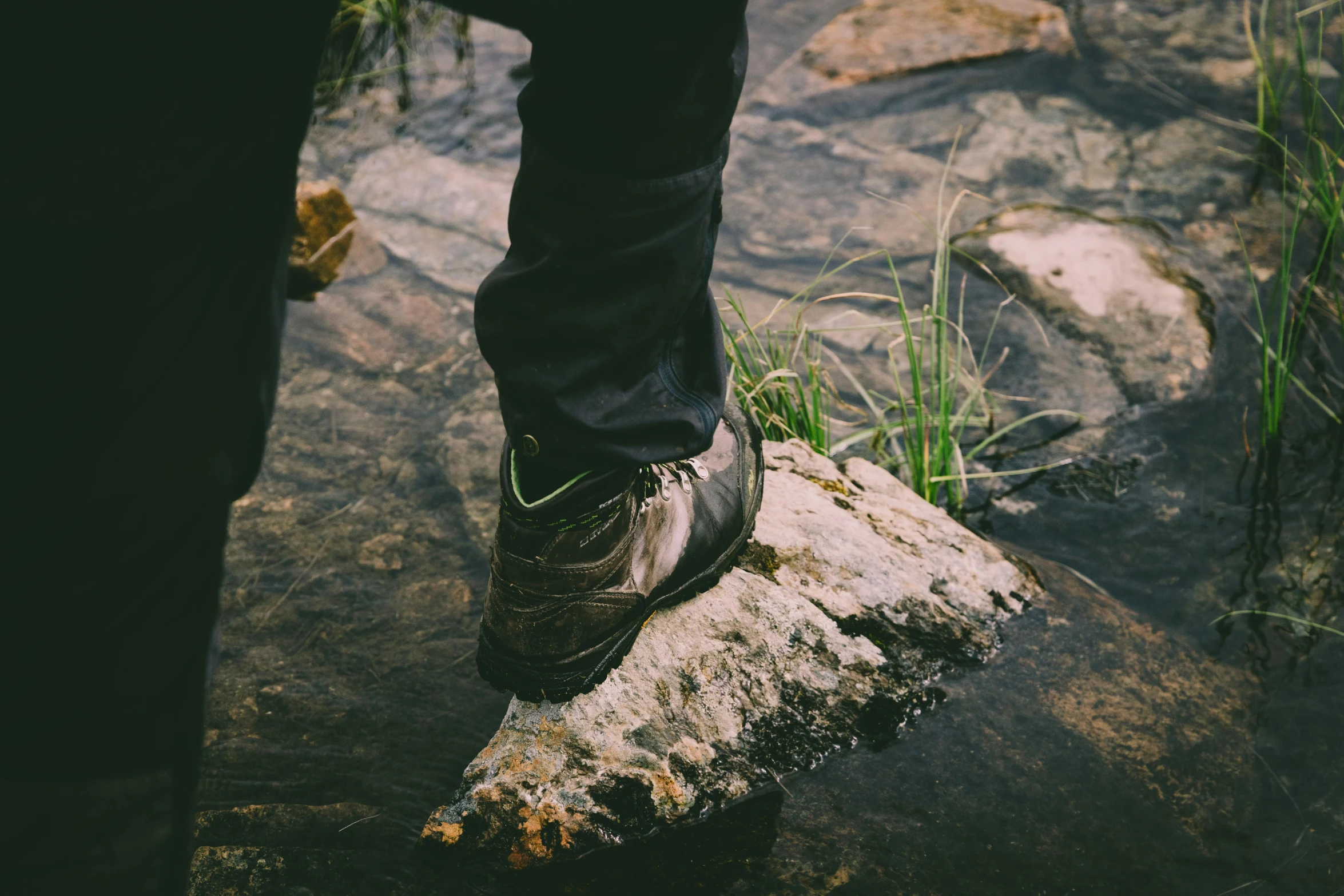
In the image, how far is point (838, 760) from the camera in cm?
164

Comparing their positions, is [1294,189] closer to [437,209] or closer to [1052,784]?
[1052,784]

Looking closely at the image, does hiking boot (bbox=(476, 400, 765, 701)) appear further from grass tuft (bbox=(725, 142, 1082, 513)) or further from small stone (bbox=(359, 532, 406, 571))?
small stone (bbox=(359, 532, 406, 571))

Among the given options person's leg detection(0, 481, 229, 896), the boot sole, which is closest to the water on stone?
the boot sole

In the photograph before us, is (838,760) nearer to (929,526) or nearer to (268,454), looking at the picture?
(929,526)

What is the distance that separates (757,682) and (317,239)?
2264 millimetres

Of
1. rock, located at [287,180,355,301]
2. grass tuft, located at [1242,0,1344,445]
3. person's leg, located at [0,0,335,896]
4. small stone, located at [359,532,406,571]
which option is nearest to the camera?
person's leg, located at [0,0,335,896]

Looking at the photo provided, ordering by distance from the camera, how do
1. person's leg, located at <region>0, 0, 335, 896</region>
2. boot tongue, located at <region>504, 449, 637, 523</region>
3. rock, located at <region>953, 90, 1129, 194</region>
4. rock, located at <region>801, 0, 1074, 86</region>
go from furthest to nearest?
rock, located at <region>801, 0, 1074, 86</region>
rock, located at <region>953, 90, 1129, 194</region>
boot tongue, located at <region>504, 449, 637, 523</region>
person's leg, located at <region>0, 0, 335, 896</region>

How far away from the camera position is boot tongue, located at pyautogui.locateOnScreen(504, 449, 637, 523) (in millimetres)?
1344

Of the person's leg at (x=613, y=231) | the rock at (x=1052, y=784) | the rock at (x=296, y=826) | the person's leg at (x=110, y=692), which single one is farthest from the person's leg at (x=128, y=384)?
the rock at (x=1052, y=784)

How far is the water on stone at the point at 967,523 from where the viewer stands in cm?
150

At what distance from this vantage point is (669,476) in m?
1.63

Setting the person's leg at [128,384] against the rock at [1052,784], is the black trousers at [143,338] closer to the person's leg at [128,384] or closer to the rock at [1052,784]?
the person's leg at [128,384]

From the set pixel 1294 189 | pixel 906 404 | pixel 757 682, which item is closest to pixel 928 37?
pixel 1294 189

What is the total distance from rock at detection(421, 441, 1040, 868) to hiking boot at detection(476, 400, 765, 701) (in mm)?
79
